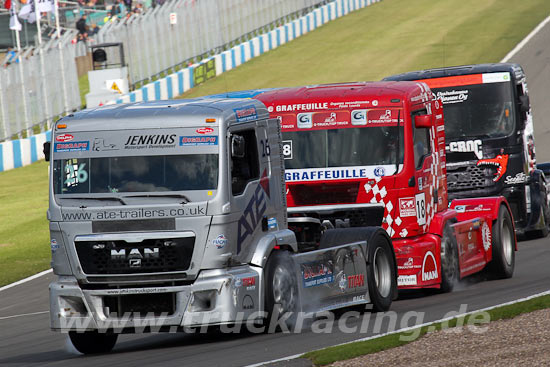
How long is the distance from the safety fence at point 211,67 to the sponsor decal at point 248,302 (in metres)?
23.6

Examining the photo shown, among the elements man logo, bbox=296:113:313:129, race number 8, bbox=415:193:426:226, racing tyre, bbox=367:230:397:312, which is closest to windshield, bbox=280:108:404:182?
man logo, bbox=296:113:313:129

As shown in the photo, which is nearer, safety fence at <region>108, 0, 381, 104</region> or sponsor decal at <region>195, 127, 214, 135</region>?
sponsor decal at <region>195, 127, 214, 135</region>

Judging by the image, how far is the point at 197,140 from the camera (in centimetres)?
1038

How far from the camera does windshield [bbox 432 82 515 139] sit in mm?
17344

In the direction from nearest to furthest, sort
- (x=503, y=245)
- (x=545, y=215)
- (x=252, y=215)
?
(x=252, y=215)
(x=503, y=245)
(x=545, y=215)

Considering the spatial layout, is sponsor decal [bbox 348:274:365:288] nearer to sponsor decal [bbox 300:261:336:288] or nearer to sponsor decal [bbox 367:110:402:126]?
sponsor decal [bbox 300:261:336:288]

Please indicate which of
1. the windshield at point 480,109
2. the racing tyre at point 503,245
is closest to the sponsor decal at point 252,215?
the racing tyre at point 503,245

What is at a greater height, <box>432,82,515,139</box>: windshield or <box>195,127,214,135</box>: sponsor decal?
<box>195,127,214,135</box>: sponsor decal

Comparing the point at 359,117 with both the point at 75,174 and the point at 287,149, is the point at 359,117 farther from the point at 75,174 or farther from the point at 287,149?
the point at 75,174

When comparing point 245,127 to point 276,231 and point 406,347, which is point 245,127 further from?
point 406,347

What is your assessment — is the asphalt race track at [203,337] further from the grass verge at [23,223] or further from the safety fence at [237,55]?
the safety fence at [237,55]

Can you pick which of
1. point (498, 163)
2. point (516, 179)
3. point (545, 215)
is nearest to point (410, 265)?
point (498, 163)

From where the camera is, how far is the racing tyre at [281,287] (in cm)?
1073

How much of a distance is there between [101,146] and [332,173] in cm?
364
